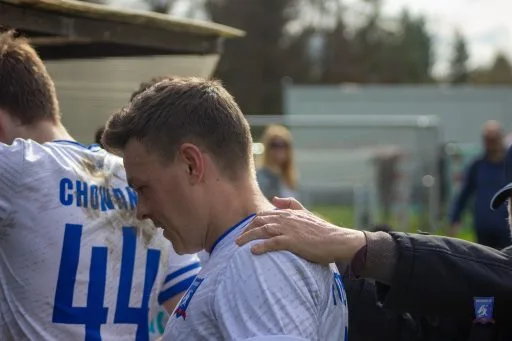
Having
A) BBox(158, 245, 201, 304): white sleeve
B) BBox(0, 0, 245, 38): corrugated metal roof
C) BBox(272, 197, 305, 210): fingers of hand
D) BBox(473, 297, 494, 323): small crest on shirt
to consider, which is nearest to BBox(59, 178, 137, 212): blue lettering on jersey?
BBox(158, 245, 201, 304): white sleeve

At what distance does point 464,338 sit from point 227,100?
1008 millimetres

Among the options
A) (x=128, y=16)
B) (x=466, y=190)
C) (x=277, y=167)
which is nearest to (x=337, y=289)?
(x=128, y=16)

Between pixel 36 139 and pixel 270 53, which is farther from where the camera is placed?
pixel 270 53

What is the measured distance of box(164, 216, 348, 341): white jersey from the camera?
2059 millimetres

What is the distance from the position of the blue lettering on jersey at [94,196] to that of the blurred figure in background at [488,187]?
6.02 metres

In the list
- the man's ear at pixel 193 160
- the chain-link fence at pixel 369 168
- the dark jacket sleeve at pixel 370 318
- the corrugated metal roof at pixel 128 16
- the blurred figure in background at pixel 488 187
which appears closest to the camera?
the man's ear at pixel 193 160

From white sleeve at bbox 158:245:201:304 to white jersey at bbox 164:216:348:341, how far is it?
107cm

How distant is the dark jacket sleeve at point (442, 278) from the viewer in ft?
7.86

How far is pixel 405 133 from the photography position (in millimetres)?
14172

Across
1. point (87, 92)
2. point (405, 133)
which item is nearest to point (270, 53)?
point (405, 133)

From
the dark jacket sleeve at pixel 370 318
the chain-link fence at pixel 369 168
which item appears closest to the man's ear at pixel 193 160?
the dark jacket sleeve at pixel 370 318

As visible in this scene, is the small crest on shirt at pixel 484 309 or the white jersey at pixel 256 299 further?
the small crest on shirt at pixel 484 309

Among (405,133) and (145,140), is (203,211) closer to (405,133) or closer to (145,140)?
(145,140)

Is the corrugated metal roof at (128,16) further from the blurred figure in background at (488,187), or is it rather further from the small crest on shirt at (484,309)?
the blurred figure in background at (488,187)
